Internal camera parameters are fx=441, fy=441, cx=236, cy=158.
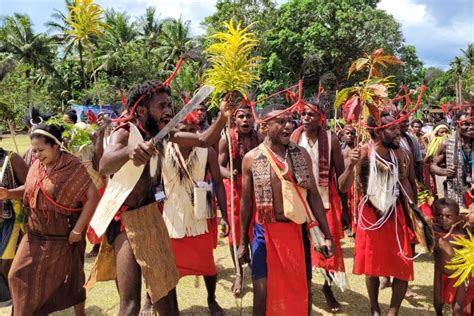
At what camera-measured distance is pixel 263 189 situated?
369cm

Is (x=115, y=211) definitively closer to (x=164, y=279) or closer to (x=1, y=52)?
(x=164, y=279)

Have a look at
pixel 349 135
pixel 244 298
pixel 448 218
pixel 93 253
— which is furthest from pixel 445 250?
pixel 93 253

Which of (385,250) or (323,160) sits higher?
(323,160)

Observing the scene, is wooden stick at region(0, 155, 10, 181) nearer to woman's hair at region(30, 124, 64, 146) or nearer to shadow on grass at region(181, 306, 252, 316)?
woman's hair at region(30, 124, 64, 146)

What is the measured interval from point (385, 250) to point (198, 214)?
6.08ft

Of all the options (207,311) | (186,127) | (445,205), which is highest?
(186,127)

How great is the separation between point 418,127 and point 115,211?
8.97 metres

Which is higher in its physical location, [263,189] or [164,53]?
[164,53]

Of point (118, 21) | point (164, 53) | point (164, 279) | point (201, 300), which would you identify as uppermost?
point (118, 21)

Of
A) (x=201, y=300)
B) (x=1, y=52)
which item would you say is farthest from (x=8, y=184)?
(x=1, y=52)

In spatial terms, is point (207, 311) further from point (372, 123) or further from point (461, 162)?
point (461, 162)

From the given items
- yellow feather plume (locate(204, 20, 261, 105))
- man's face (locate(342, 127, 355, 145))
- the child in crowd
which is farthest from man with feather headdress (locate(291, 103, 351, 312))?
man's face (locate(342, 127, 355, 145))

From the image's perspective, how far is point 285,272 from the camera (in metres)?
3.59

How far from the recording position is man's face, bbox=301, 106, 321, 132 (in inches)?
203
